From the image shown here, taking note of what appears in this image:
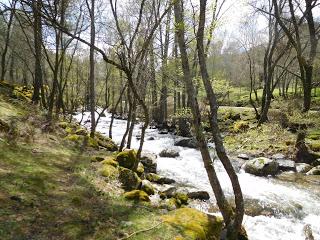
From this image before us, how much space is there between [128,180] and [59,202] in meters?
2.85

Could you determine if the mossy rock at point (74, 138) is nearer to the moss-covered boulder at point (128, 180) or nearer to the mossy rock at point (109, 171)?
the mossy rock at point (109, 171)

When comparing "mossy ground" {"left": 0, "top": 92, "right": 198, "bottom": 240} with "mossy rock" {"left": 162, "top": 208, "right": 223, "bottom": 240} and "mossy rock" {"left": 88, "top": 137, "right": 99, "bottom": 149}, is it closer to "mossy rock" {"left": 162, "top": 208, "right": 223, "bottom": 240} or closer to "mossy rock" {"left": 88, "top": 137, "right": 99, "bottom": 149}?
"mossy rock" {"left": 162, "top": 208, "right": 223, "bottom": 240}

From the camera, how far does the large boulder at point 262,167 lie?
14867mm

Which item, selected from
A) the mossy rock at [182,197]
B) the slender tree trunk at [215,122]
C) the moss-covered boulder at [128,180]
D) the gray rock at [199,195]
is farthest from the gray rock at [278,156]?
the slender tree trunk at [215,122]

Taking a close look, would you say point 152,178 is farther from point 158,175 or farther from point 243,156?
point 243,156

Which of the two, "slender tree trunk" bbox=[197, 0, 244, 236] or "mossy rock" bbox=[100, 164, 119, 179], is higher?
"slender tree trunk" bbox=[197, 0, 244, 236]

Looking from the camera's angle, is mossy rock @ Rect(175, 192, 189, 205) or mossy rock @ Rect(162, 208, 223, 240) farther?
mossy rock @ Rect(175, 192, 189, 205)

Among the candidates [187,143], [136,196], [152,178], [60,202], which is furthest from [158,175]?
[187,143]

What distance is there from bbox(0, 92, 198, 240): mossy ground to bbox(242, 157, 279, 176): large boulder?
7.09 metres

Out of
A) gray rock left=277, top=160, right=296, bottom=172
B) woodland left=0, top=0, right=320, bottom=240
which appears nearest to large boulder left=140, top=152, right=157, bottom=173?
woodland left=0, top=0, right=320, bottom=240

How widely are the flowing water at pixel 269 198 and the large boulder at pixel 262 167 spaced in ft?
1.20

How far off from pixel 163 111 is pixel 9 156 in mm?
26944

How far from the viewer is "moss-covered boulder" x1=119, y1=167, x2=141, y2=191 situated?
9.40m

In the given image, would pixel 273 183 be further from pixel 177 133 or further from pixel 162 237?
pixel 177 133
